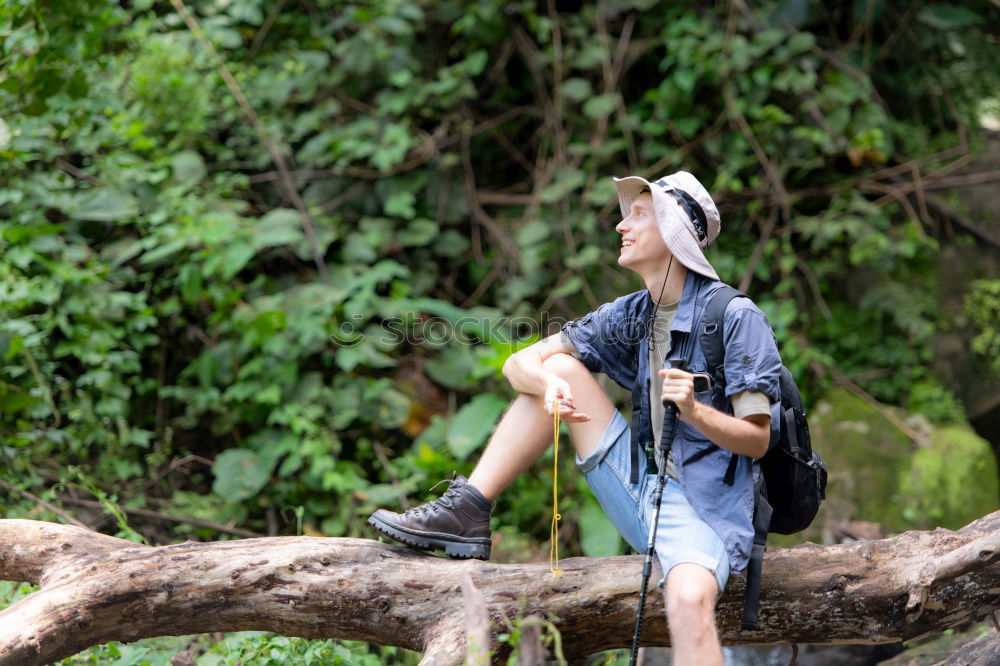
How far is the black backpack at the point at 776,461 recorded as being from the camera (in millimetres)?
2820

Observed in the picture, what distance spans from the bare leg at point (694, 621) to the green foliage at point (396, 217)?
8.02 ft

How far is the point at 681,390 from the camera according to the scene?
8.40 feet

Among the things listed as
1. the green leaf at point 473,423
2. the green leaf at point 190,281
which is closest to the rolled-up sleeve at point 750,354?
the green leaf at point 473,423

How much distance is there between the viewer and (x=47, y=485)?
506 cm

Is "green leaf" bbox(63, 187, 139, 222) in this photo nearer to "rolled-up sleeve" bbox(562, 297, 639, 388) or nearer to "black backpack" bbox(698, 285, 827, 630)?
"rolled-up sleeve" bbox(562, 297, 639, 388)

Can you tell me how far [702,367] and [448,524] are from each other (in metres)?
1.07

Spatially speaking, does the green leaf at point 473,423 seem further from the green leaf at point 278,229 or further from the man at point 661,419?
the man at point 661,419

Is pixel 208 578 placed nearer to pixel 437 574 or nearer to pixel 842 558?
pixel 437 574

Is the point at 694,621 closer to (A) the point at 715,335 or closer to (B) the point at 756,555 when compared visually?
(B) the point at 756,555

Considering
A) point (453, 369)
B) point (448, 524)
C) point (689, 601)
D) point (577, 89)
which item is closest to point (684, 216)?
point (689, 601)

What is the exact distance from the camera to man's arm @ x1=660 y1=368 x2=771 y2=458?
2.57 m

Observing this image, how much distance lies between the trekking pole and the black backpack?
14 centimetres

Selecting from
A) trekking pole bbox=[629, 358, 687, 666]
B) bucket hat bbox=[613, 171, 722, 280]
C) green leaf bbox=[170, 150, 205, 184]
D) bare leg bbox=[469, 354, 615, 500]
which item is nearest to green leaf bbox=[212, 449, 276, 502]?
green leaf bbox=[170, 150, 205, 184]

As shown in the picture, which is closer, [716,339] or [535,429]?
[716,339]
